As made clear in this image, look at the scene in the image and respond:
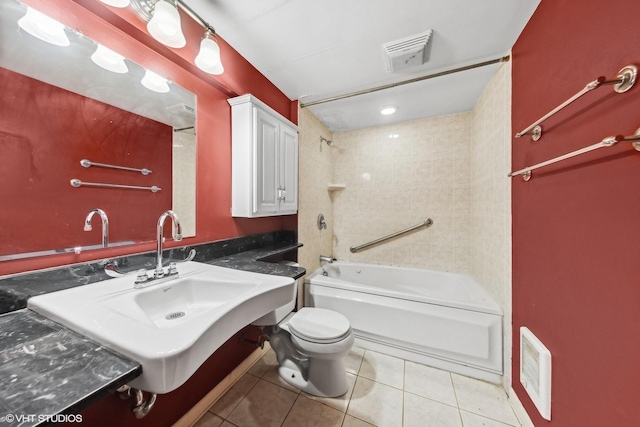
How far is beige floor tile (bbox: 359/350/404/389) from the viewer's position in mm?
1454

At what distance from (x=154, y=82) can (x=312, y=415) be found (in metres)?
1.98

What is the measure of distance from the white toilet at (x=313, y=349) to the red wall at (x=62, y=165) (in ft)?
3.10

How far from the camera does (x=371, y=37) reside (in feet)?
4.32

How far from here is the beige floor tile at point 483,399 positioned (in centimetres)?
122

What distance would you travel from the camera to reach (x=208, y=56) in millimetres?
1165

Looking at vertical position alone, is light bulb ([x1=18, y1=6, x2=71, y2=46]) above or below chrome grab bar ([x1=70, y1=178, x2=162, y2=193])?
above

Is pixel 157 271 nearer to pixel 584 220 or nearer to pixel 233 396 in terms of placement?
pixel 233 396

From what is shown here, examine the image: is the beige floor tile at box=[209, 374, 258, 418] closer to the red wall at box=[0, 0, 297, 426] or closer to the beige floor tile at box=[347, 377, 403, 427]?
the red wall at box=[0, 0, 297, 426]

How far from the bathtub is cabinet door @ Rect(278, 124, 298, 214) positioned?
2.52ft

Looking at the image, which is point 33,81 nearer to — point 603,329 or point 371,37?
point 371,37

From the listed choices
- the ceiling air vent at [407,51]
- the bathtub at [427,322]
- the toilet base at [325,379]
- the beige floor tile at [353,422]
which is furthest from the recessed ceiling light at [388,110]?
the beige floor tile at [353,422]

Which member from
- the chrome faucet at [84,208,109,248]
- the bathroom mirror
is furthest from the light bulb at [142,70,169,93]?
the chrome faucet at [84,208,109,248]

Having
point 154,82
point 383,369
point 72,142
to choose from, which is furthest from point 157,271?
point 383,369

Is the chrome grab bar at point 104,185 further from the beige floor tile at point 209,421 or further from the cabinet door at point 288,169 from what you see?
the beige floor tile at point 209,421
